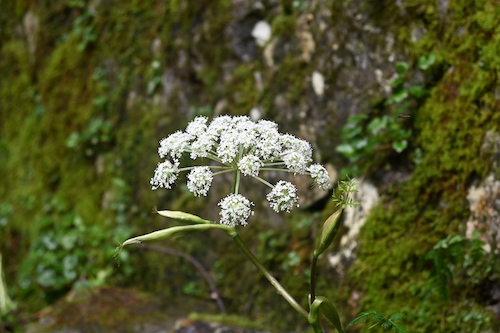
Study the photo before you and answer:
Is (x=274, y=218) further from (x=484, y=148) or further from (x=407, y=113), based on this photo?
(x=484, y=148)

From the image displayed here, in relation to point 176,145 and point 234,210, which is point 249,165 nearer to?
point 234,210

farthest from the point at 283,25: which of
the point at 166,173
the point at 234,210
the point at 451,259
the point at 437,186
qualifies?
the point at 234,210

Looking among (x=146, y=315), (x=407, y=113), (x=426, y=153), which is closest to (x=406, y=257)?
(x=426, y=153)

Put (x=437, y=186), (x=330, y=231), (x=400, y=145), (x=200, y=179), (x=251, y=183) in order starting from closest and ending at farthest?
(x=330, y=231) → (x=200, y=179) → (x=437, y=186) → (x=400, y=145) → (x=251, y=183)

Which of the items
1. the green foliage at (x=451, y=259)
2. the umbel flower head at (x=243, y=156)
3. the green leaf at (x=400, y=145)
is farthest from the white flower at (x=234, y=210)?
the green leaf at (x=400, y=145)

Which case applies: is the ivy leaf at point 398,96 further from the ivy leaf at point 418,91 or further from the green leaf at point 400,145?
the green leaf at point 400,145
